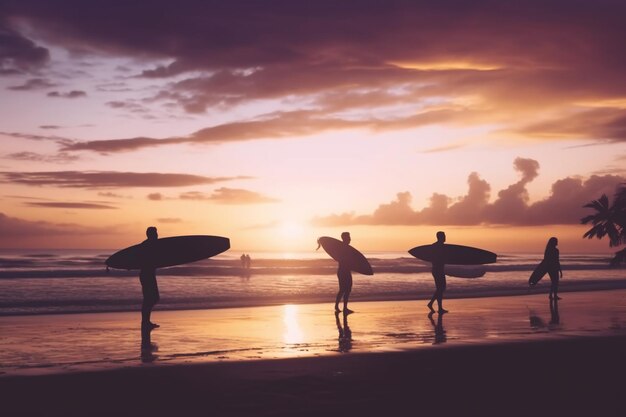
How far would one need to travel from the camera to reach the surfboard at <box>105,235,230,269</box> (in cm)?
1764

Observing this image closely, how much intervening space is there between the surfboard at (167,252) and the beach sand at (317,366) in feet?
5.23

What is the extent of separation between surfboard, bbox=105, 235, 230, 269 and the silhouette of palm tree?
16.3 meters

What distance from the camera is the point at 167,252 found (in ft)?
60.7

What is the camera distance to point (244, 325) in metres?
18.4

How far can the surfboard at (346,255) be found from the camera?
22.4 meters

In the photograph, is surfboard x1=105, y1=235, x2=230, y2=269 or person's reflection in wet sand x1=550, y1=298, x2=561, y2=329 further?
person's reflection in wet sand x1=550, y1=298, x2=561, y2=329

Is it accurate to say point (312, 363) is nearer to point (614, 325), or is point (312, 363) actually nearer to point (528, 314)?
point (614, 325)

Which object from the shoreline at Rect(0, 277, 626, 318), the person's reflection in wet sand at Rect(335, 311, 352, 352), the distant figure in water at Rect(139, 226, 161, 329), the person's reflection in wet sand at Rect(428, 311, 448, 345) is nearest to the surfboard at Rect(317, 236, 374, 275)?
the person's reflection in wet sand at Rect(335, 311, 352, 352)

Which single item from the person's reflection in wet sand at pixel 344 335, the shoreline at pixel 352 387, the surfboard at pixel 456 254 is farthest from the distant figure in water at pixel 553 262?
the shoreline at pixel 352 387

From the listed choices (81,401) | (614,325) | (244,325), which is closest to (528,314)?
(614,325)

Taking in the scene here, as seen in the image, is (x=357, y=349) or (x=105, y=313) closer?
(x=357, y=349)

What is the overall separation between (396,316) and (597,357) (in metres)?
8.91

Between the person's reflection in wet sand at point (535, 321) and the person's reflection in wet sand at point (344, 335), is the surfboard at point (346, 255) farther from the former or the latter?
the person's reflection in wet sand at point (535, 321)

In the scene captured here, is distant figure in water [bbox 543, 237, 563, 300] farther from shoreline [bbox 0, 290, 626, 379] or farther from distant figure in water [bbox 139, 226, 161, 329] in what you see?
distant figure in water [bbox 139, 226, 161, 329]
